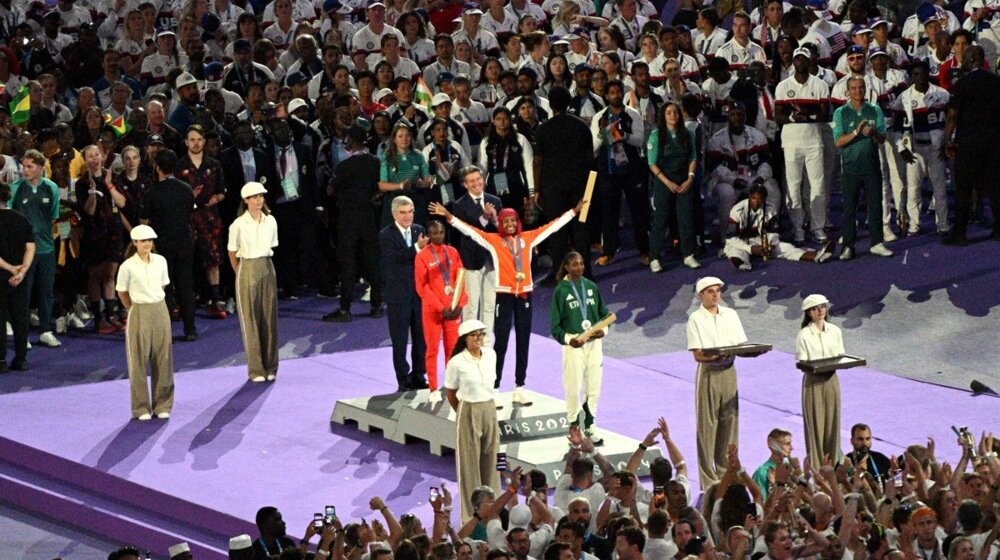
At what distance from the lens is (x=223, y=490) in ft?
48.4

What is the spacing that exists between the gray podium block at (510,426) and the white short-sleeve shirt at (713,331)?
1.11m

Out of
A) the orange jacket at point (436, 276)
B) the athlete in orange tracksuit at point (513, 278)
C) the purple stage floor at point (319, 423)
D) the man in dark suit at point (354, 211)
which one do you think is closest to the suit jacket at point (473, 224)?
the athlete in orange tracksuit at point (513, 278)

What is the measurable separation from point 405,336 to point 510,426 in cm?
162

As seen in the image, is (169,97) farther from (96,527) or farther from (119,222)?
(96,527)

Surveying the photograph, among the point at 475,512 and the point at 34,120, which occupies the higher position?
the point at 34,120

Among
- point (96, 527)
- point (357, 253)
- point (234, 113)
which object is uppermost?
point (234, 113)

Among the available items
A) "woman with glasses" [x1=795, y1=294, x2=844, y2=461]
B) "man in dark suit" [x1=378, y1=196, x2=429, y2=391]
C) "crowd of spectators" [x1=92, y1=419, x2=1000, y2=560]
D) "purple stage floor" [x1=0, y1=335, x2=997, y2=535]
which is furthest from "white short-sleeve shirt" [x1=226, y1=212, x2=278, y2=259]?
"woman with glasses" [x1=795, y1=294, x2=844, y2=461]

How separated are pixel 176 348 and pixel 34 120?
2.75 meters

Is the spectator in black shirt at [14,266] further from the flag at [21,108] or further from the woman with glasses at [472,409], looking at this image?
the woman with glasses at [472,409]

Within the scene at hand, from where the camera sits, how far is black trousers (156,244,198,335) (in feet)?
59.3

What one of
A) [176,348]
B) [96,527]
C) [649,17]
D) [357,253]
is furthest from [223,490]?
[649,17]

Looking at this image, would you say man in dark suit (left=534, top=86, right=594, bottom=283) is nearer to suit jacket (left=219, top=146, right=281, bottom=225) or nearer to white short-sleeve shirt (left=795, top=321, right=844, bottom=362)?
suit jacket (left=219, top=146, right=281, bottom=225)

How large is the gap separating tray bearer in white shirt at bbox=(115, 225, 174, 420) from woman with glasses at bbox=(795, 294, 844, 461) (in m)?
5.12

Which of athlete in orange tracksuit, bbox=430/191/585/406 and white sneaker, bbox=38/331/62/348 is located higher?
athlete in orange tracksuit, bbox=430/191/585/406
